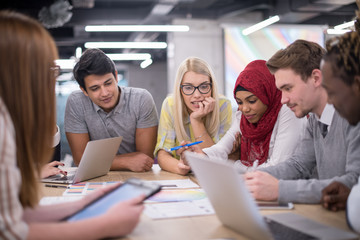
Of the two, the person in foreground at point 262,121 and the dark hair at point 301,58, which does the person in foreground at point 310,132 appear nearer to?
the dark hair at point 301,58

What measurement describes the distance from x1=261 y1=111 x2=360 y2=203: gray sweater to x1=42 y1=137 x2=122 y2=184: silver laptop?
915 millimetres

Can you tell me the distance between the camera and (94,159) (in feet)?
7.08

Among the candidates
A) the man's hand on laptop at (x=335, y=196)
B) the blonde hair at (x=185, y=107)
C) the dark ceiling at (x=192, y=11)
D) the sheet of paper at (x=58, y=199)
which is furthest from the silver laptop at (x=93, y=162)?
the dark ceiling at (x=192, y=11)

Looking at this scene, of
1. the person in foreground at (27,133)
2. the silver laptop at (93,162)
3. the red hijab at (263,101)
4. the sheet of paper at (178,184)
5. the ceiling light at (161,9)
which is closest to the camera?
the person in foreground at (27,133)

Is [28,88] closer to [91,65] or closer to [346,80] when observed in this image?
[346,80]

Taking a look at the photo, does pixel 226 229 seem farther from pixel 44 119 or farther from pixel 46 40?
pixel 46 40

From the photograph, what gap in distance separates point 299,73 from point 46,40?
4.08ft

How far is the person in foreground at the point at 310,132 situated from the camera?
1.56m

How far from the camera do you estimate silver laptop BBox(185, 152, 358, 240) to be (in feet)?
3.34

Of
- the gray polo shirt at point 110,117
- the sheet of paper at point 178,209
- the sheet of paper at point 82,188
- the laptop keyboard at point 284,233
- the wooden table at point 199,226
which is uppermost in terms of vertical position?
the gray polo shirt at point 110,117

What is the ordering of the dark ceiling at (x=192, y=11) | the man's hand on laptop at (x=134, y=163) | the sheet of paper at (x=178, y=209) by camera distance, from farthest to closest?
1. the dark ceiling at (x=192, y=11)
2. the man's hand on laptop at (x=134, y=163)
3. the sheet of paper at (x=178, y=209)

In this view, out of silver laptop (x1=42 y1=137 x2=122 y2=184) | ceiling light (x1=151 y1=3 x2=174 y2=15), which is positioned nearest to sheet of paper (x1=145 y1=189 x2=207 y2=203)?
silver laptop (x1=42 y1=137 x2=122 y2=184)

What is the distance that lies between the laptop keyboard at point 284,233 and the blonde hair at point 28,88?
731mm

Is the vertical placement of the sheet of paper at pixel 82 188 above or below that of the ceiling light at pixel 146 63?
below
